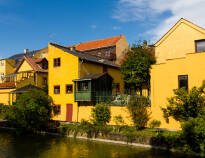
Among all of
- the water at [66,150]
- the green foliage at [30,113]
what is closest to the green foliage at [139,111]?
the water at [66,150]

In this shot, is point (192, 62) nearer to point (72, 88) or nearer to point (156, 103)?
point (156, 103)

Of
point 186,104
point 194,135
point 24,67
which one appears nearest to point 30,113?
point 186,104

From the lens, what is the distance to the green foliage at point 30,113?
23.3 m

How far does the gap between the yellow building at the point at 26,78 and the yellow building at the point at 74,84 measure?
26.9 ft

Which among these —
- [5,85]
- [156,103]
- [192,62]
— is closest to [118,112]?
[156,103]

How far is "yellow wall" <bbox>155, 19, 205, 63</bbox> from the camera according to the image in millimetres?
23797

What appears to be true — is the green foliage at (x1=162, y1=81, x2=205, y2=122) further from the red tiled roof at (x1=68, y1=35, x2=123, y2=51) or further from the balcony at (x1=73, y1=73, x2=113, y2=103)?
the red tiled roof at (x1=68, y1=35, x2=123, y2=51)

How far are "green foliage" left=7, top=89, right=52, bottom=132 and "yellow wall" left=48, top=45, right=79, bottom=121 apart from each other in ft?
8.10

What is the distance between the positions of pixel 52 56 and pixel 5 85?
1421 cm

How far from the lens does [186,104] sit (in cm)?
1689

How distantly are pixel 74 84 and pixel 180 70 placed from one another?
40.1 ft

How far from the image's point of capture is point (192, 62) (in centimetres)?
1773

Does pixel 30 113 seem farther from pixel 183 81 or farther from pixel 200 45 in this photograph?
pixel 200 45

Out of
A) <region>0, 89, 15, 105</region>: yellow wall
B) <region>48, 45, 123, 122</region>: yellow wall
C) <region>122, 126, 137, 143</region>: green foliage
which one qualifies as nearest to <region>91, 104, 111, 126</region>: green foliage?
<region>48, 45, 123, 122</region>: yellow wall
